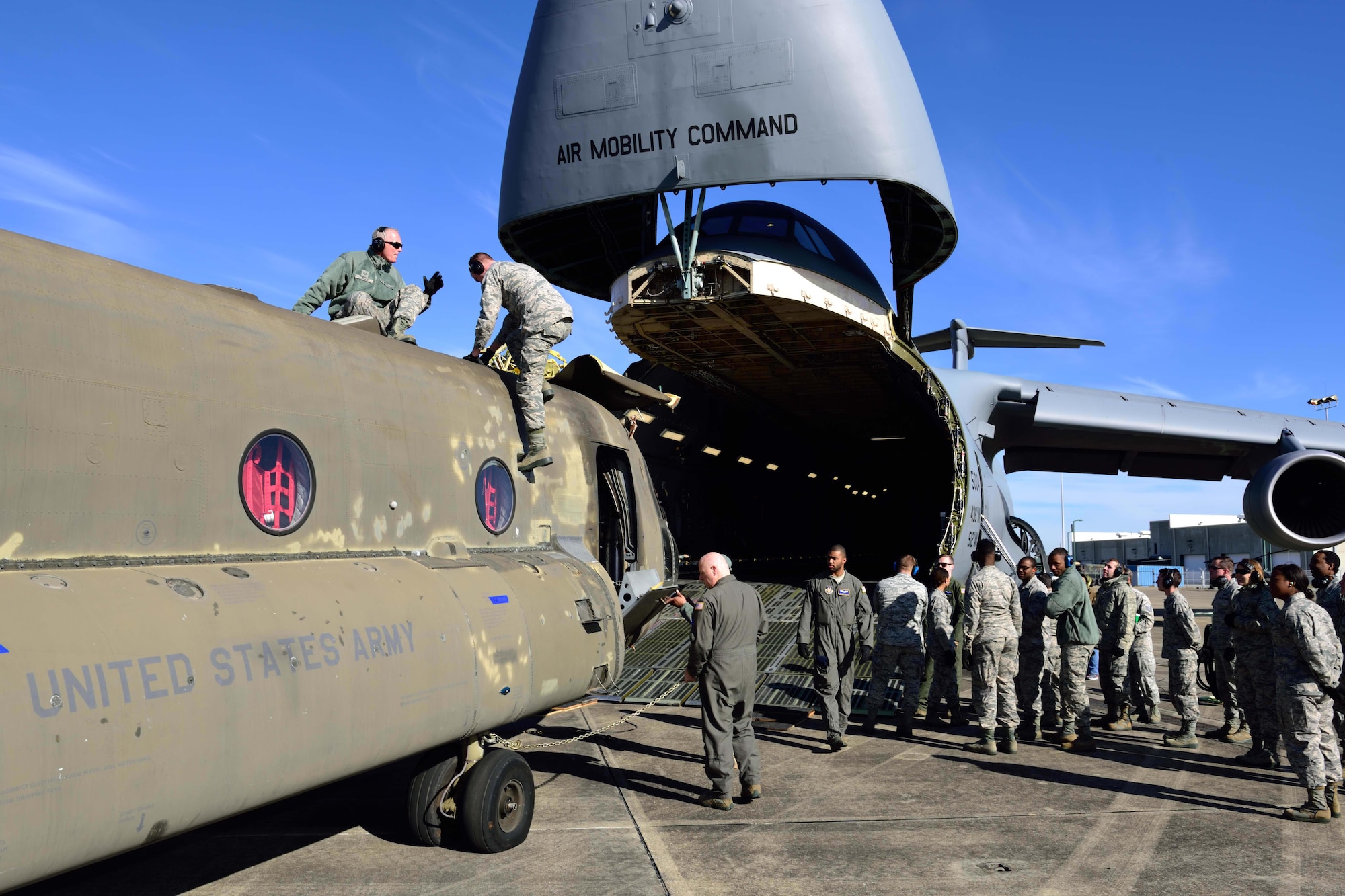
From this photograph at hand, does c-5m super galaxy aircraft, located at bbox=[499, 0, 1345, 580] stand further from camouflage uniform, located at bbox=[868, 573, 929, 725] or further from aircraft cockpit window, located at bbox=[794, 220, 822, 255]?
camouflage uniform, located at bbox=[868, 573, 929, 725]

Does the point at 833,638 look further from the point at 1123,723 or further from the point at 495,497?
the point at 495,497

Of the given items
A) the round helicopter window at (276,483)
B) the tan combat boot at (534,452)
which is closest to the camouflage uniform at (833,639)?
the tan combat boot at (534,452)

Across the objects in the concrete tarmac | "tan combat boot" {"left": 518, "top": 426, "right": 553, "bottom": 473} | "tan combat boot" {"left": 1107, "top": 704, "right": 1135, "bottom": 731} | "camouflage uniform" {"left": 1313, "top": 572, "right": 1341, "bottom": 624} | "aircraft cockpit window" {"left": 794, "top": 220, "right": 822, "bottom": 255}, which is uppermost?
"aircraft cockpit window" {"left": 794, "top": 220, "right": 822, "bottom": 255}

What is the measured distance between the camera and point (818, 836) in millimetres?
5977

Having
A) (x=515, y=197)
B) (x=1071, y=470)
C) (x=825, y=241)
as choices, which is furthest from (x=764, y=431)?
(x=515, y=197)

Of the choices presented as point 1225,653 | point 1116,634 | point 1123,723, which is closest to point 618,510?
point 1116,634

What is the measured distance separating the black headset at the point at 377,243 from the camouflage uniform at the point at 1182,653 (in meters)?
8.15

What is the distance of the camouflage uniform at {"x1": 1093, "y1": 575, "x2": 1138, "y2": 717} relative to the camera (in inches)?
371

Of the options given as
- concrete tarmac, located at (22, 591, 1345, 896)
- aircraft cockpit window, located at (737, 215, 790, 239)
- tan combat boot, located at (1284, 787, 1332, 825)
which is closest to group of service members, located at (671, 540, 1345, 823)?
tan combat boot, located at (1284, 787, 1332, 825)

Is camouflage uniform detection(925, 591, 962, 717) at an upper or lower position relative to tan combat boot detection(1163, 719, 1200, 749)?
upper

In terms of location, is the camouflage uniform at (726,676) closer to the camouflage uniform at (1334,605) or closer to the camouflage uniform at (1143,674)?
the camouflage uniform at (1334,605)

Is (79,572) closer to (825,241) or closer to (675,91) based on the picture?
(675,91)

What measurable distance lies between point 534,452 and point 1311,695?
5666mm

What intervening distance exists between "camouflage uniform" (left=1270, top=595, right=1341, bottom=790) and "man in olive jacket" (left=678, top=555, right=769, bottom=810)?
147 inches
